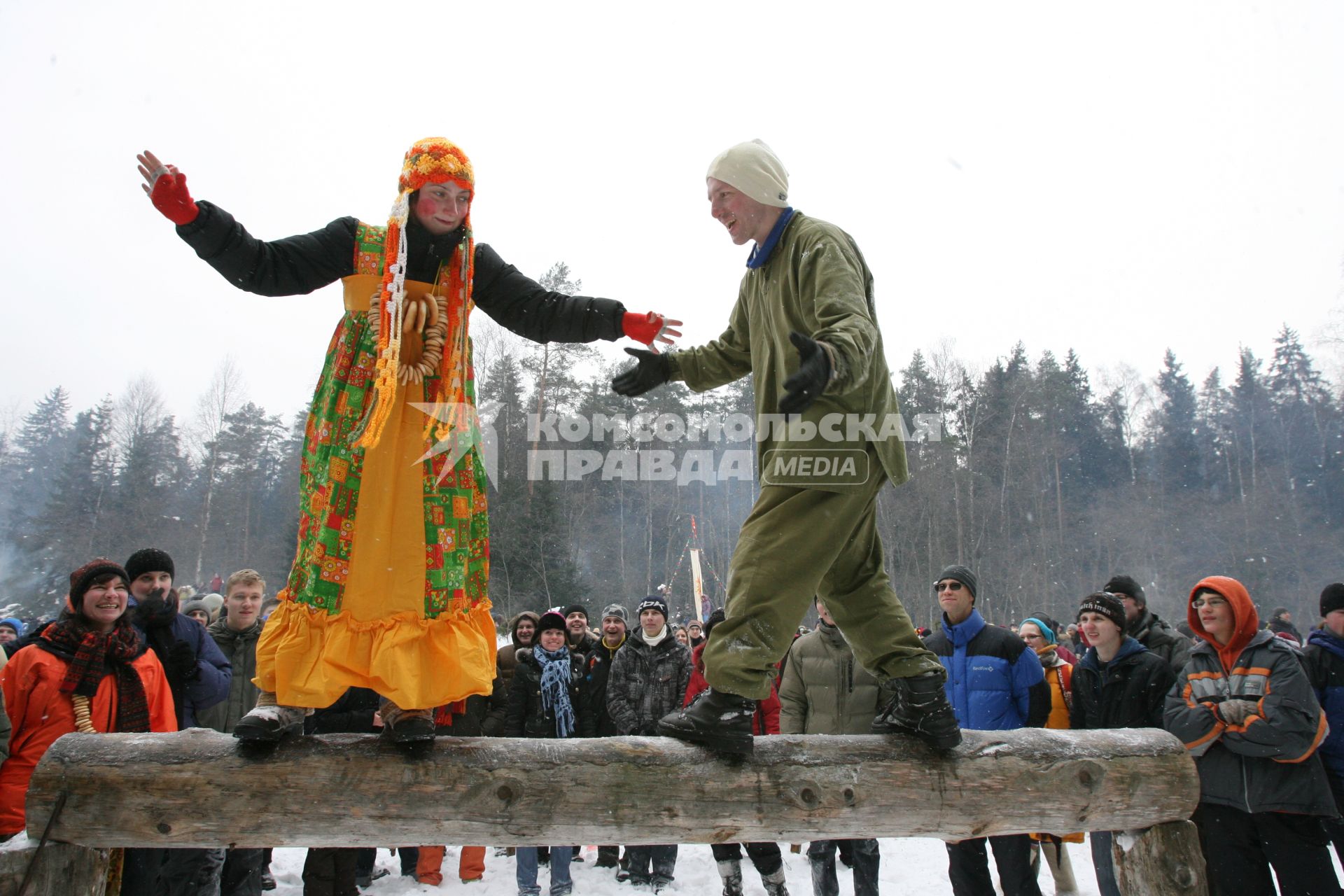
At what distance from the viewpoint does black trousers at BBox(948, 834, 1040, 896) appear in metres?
3.96

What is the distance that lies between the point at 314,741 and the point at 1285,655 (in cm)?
437

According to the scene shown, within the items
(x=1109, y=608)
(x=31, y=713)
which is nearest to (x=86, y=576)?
(x=31, y=713)

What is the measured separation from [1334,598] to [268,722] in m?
5.36

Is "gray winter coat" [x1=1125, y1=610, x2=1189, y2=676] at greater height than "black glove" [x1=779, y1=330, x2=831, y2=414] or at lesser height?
lesser

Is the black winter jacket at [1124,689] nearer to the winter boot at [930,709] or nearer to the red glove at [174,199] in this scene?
the winter boot at [930,709]

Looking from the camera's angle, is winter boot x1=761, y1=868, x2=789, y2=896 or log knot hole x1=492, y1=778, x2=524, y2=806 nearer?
log knot hole x1=492, y1=778, x2=524, y2=806

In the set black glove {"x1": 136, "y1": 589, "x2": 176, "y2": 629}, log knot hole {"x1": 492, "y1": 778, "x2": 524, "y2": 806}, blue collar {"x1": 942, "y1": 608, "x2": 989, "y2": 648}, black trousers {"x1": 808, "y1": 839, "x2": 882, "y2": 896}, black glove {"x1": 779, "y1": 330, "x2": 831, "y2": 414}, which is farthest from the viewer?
black trousers {"x1": 808, "y1": 839, "x2": 882, "y2": 896}

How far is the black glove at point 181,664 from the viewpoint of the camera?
3.95 m

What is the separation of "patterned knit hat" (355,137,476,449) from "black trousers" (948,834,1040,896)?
3403 millimetres

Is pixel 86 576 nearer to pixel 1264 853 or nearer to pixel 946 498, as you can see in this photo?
pixel 1264 853

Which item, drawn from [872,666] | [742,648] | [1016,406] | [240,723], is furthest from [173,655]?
[1016,406]

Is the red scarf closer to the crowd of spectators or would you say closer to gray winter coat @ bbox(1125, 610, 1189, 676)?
the crowd of spectators

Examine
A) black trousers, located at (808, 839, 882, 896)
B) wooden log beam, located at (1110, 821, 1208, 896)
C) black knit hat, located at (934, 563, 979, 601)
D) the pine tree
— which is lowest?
black trousers, located at (808, 839, 882, 896)

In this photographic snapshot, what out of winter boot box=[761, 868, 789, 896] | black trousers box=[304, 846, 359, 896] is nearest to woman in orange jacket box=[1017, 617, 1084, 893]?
winter boot box=[761, 868, 789, 896]
